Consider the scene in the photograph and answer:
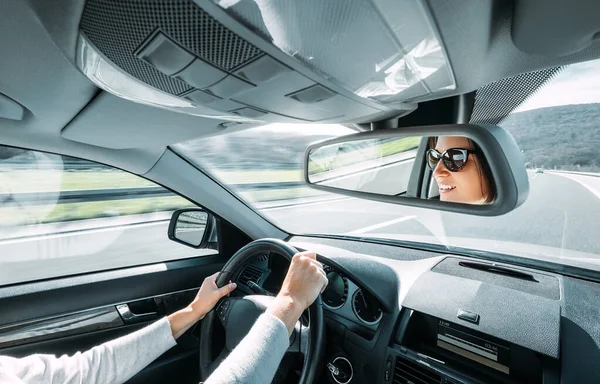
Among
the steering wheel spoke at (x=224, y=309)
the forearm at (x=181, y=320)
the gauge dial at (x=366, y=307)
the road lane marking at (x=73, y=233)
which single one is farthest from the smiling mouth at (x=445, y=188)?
the road lane marking at (x=73, y=233)

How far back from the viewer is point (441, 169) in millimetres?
1660

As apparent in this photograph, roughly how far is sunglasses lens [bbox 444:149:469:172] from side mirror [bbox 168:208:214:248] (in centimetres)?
230

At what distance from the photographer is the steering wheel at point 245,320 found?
5.81ft

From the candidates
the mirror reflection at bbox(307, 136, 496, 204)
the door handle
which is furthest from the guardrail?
the mirror reflection at bbox(307, 136, 496, 204)

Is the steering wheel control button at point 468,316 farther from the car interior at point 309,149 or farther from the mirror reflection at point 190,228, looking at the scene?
the mirror reflection at point 190,228

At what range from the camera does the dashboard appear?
153 cm

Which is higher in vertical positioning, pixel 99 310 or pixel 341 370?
pixel 99 310

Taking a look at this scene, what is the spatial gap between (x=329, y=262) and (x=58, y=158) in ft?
6.92

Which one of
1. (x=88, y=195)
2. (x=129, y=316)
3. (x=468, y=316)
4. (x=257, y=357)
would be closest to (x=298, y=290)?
(x=257, y=357)

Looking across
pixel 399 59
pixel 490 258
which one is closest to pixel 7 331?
pixel 399 59

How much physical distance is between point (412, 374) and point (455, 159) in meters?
1.05

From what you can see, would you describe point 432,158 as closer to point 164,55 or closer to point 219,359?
point 164,55

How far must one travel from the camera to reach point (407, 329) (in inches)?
75.5

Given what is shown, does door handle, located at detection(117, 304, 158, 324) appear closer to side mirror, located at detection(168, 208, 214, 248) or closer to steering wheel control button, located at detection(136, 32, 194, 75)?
side mirror, located at detection(168, 208, 214, 248)
